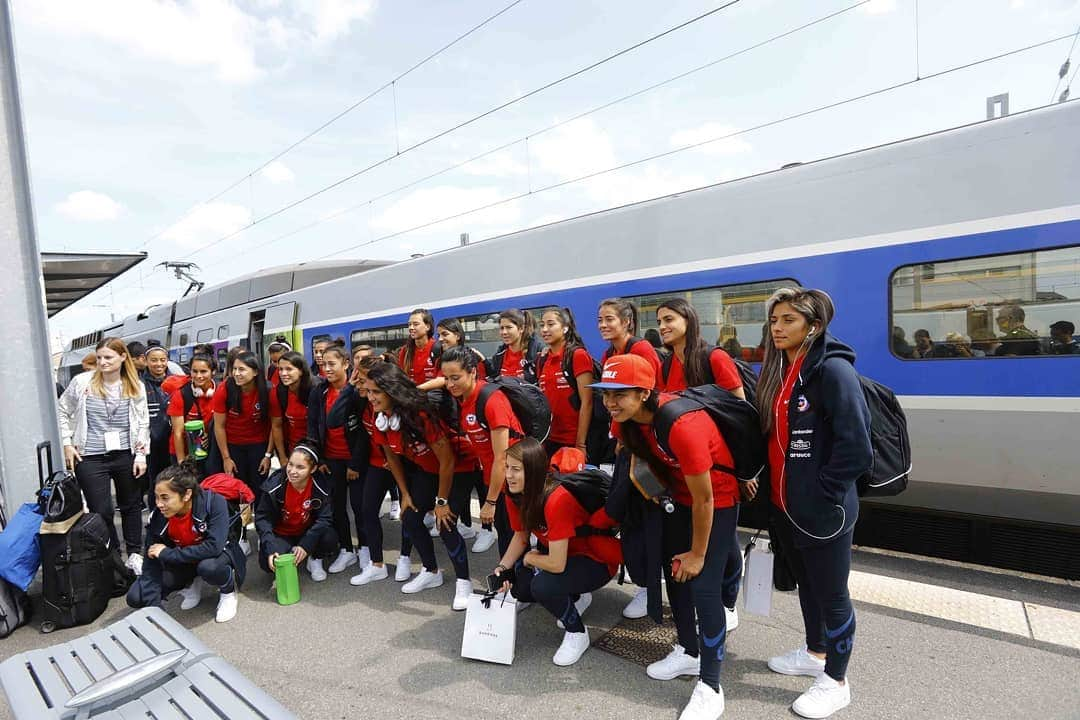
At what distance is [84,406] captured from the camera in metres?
4.26

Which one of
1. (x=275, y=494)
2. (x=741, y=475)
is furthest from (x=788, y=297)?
(x=275, y=494)

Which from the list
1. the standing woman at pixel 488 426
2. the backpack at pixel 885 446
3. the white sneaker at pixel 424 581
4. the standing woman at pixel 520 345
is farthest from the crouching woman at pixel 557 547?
the standing woman at pixel 520 345

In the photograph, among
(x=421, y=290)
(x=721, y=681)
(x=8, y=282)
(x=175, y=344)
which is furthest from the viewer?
(x=175, y=344)

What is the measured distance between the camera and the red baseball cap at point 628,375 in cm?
233

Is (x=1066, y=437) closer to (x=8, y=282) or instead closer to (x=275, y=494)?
(x=275, y=494)

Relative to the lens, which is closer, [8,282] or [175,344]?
[8,282]

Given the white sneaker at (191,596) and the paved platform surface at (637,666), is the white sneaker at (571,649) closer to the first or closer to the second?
the paved platform surface at (637,666)

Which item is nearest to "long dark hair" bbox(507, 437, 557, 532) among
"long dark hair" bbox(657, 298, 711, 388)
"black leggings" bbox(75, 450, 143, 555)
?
"long dark hair" bbox(657, 298, 711, 388)

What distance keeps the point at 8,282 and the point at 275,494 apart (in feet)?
7.54

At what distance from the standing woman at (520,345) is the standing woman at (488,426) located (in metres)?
1.07

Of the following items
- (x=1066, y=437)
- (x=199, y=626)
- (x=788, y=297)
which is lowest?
(x=199, y=626)

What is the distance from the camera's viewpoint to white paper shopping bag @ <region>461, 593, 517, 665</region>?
293 cm

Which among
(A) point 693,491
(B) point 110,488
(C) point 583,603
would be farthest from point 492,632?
(B) point 110,488

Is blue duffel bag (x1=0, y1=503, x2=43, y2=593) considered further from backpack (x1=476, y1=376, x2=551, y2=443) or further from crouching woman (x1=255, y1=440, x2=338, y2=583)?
backpack (x1=476, y1=376, x2=551, y2=443)
